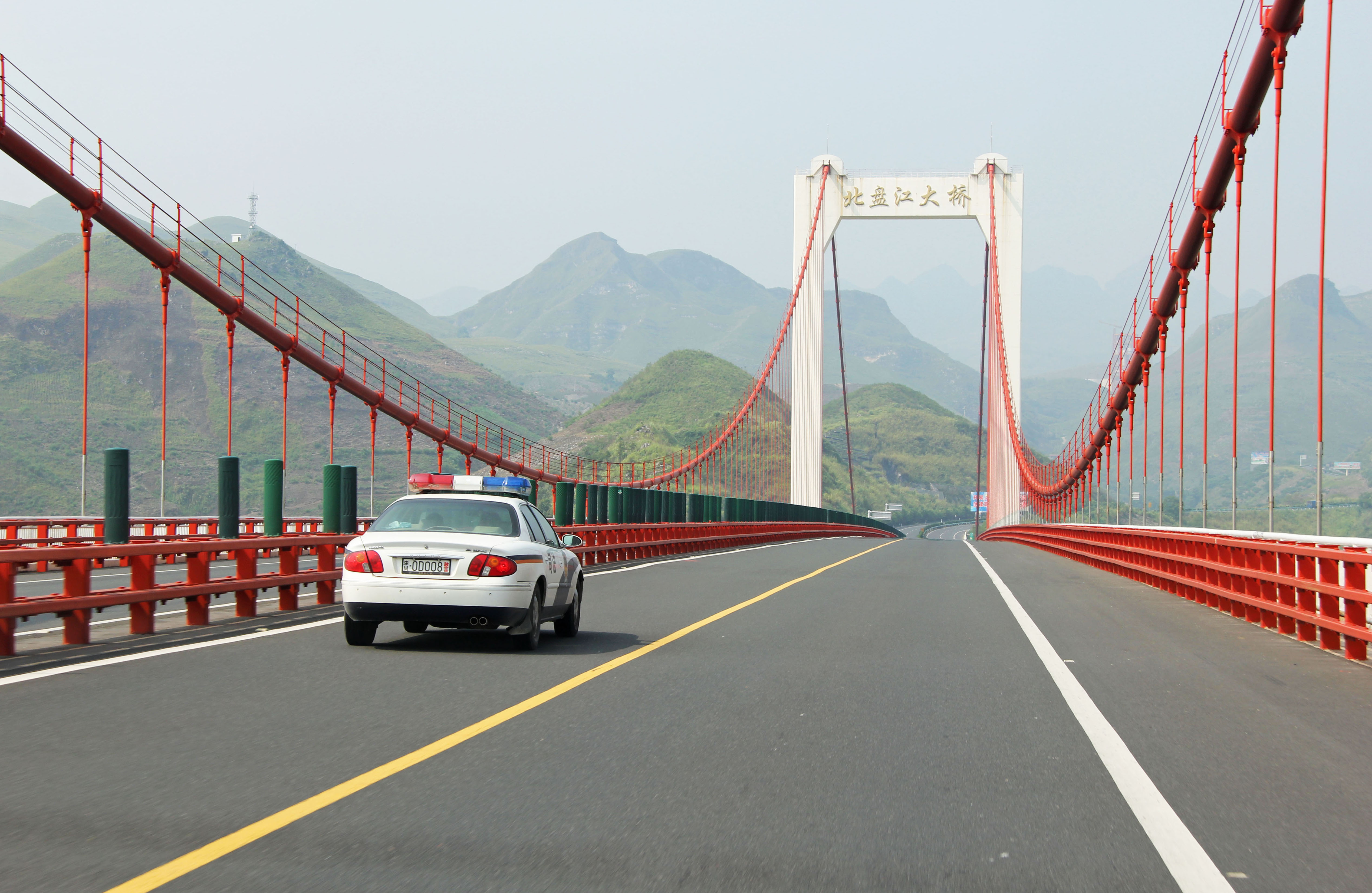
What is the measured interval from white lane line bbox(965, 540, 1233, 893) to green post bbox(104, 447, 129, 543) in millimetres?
10269

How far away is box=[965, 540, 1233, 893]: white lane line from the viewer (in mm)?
4965

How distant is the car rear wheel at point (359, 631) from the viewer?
1191 cm

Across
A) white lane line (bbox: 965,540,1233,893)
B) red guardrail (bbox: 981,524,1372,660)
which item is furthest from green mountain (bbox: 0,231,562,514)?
white lane line (bbox: 965,540,1233,893)

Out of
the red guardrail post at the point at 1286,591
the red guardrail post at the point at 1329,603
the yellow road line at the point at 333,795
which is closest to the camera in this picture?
the yellow road line at the point at 333,795

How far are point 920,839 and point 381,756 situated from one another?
115 inches

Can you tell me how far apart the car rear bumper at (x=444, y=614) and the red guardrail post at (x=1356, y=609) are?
7087mm

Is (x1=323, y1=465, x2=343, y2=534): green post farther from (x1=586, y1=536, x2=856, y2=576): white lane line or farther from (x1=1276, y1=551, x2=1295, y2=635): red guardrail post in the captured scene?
(x1=1276, y1=551, x2=1295, y2=635): red guardrail post

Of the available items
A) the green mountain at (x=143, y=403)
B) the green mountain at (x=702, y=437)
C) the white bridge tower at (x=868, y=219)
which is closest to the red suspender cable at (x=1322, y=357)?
the white bridge tower at (x=868, y=219)

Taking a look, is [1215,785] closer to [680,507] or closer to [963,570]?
[963,570]

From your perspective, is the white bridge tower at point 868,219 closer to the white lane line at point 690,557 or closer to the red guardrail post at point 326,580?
the white lane line at point 690,557

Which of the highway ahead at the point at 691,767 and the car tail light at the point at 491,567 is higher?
the car tail light at the point at 491,567

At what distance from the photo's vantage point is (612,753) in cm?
715

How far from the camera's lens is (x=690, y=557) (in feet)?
106

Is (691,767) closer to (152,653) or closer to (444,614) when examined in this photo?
(444,614)
